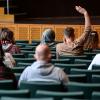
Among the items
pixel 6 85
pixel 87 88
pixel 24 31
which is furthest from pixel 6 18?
pixel 87 88

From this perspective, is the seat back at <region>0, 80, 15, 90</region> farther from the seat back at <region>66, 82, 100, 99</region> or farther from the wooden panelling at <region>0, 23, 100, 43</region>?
the wooden panelling at <region>0, 23, 100, 43</region>

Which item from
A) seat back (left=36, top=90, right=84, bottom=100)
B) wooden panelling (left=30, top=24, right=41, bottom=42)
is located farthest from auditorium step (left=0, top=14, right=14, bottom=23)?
seat back (left=36, top=90, right=84, bottom=100)

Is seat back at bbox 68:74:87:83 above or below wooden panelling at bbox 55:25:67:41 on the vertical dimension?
below

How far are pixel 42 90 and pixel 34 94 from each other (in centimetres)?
10

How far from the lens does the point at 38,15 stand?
20344 millimetres

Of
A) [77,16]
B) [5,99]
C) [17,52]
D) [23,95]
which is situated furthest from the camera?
[77,16]

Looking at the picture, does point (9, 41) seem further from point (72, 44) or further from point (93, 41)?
point (93, 41)

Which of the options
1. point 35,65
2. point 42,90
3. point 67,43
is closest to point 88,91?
point 42,90

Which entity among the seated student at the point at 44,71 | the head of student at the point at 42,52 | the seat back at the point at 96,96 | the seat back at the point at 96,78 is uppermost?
the head of student at the point at 42,52

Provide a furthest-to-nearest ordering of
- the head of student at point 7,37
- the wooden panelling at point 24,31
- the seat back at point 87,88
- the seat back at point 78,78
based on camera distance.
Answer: the wooden panelling at point 24,31 → the head of student at point 7,37 → the seat back at point 78,78 → the seat back at point 87,88

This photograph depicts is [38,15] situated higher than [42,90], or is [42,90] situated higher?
[38,15]

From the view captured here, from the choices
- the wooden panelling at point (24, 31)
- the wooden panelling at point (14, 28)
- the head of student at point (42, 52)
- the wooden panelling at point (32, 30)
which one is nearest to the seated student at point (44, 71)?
the head of student at point (42, 52)

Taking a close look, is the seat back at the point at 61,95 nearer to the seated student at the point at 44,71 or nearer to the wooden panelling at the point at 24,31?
the seated student at the point at 44,71

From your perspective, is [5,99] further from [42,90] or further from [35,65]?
[35,65]
